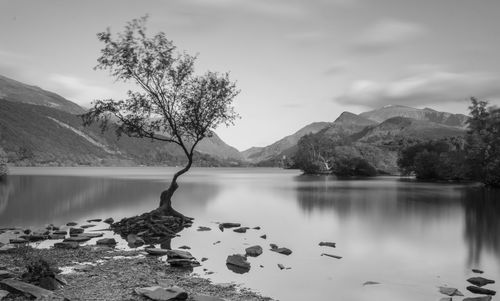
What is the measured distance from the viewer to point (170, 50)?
40406mm

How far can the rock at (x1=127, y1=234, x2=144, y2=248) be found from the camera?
27.5 meters

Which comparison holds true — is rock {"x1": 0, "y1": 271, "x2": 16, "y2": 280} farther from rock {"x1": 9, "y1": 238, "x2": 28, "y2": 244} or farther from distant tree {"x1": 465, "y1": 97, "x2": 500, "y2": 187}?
distant tree {"x1": 465, "y1": 97, "x2": 500, "y2": 187}

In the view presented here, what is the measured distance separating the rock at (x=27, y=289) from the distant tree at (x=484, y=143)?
10565 cm

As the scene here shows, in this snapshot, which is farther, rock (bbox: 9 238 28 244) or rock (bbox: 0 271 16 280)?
rock (bbox: 9 238 28 244)

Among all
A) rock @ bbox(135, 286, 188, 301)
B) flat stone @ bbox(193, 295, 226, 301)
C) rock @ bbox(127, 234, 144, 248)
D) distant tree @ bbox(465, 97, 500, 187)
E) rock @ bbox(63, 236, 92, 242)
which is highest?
distant tree @ bbox(465, 97, 500, 187)

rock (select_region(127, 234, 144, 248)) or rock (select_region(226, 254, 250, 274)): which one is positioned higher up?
rock (select_region(226, 254, 250, 274))

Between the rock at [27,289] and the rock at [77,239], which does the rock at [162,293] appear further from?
the rock at [77,239]

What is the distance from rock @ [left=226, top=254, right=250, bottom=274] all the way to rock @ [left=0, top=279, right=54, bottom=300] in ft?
30.5

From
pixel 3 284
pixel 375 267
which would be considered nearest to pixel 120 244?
pixel 3 284

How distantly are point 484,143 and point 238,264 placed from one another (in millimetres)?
101459

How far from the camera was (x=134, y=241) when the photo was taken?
28.5 meters

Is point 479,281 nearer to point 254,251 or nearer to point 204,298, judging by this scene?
point 254,251

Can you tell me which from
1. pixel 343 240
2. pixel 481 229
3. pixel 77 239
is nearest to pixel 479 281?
pixel 343 240

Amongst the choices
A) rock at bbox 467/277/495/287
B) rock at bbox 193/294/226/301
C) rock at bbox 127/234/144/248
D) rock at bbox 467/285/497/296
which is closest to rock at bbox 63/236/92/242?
rock at bbox 127/234/144/248
